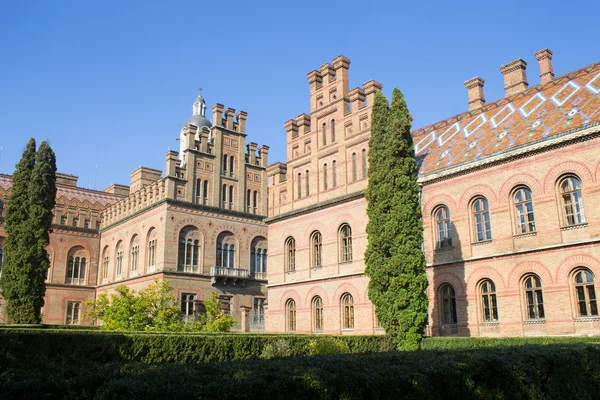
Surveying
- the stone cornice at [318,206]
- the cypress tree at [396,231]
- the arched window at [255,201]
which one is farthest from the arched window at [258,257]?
the cypress tree at [396,231]

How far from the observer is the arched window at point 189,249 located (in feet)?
127

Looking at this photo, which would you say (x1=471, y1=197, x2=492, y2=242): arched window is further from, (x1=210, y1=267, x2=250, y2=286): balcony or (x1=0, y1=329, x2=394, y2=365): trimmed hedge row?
(x1=210, y1=267, x2=250, y2=286): balcony

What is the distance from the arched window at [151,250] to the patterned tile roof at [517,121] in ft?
69.6

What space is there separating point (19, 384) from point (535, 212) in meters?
20.0

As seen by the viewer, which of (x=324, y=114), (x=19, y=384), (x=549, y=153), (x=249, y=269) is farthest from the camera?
(x=249, y=269)

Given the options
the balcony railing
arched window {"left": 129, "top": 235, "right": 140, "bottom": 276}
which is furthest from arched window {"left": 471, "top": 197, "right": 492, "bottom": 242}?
arched window {"left": 129, "top": 235, "right": 140, "bottom": 276}

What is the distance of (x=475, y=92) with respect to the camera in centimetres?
2945

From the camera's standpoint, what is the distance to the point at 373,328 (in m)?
25.9

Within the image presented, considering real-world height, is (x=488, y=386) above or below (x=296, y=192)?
below

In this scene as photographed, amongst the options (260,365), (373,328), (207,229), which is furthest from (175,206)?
(260,365)

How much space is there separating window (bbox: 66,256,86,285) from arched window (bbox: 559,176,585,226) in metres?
40.9

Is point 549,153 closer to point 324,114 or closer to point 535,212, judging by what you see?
point 535,212

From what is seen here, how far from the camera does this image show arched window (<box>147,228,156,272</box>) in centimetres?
3930

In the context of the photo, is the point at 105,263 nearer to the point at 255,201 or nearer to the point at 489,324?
the point at 255,201
